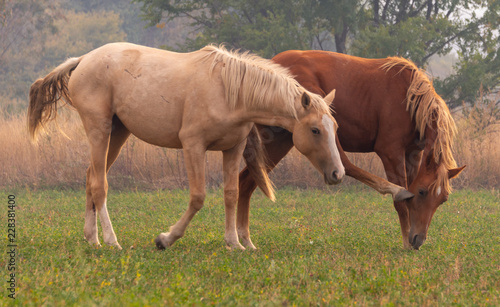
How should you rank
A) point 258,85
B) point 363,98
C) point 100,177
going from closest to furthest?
point 258,85 → point 100,177 → point 363,98

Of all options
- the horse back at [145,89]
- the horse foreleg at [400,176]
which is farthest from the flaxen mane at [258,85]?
the horse foreleg at [400,176]

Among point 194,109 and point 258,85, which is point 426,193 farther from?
point 194,109

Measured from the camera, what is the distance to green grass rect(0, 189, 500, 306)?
469 cm

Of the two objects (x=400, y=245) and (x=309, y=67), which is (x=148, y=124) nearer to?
(x=309, y=67)

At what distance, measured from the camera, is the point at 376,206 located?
11375 millimetres

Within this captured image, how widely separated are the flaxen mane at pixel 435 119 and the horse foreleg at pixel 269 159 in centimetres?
157

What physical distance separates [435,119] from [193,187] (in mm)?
2890

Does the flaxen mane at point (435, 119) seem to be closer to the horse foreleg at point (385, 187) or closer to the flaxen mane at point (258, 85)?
the horse foreleg at point (385, 187)

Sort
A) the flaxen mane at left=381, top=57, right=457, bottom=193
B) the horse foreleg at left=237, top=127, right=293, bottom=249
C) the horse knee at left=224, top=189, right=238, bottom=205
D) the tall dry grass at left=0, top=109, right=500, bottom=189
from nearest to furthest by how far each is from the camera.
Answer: the flaxen mane at left=381, top=57, right=457, bottom=193
the horse knee at left=224, top=189, right=238, bottom=205
the horse foreleg at left=237, top=127, right=293, bottom=249
the tall dry grass at left=0, top=109, right=500, bottom=189

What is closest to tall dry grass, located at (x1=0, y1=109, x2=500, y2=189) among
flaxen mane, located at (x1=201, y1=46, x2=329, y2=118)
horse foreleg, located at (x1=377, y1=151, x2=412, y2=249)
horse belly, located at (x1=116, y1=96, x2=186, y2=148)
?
horse foreleg, located at (x1=377, y1=151, x2=412, y2=249)

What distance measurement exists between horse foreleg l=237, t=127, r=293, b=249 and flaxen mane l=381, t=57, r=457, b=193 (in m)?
1.57

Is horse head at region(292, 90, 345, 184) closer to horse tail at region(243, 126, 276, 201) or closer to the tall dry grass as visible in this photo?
horse tail at region(243, 126, 276, 201)

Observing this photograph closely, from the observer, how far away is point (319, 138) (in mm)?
6227

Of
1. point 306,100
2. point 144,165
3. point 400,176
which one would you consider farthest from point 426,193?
point 144,165
